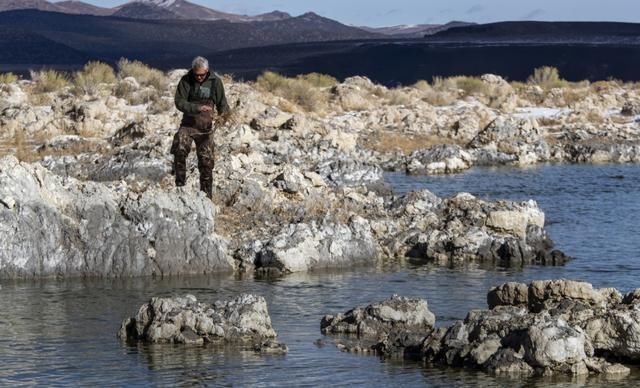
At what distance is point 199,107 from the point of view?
16.9 m

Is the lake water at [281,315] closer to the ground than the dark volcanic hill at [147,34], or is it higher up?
higher up

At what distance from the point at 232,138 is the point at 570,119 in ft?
72.1

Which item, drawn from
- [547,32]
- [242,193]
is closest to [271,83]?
[242,193]

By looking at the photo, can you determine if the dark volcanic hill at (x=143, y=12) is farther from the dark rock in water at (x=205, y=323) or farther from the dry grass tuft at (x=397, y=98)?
the dark rock in water at (x=205, y=323)

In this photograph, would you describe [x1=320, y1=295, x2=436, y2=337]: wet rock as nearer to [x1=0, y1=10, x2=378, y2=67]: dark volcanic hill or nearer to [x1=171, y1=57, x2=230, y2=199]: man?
[x1=171, y1=57, x2=230, y2=199]: man

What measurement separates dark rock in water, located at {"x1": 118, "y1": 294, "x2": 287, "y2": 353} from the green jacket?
409cm

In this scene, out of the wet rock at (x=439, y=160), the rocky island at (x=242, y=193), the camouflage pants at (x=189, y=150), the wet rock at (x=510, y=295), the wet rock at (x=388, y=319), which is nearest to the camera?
the wet rock at (x=388, y=319)

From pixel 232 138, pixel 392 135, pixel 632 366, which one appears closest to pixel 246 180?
pixel 232 138

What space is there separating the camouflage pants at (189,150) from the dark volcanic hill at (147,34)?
99.3m

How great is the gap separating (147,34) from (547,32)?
3948 cm

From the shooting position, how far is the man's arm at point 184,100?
1686 cm

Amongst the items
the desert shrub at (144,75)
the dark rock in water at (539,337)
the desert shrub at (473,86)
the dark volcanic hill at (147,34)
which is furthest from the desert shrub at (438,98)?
the dark volcanic hill at (147,34)

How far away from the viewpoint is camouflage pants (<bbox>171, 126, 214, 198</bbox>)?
17.4 m

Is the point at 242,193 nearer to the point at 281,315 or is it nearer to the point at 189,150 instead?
the point at 189,150
